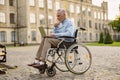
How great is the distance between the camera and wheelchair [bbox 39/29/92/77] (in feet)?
20.2

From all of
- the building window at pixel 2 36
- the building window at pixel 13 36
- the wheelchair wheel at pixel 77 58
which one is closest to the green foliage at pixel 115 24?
the building window at pixel 13 36

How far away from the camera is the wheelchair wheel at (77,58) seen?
20.4 ft

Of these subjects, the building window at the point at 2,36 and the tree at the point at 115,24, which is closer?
the building window at the point at 2,36

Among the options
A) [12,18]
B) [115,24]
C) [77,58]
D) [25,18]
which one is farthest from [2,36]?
[77,58]

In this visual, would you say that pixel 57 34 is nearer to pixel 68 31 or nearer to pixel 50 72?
pixel 68 31

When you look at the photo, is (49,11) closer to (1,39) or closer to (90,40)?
(1,39)

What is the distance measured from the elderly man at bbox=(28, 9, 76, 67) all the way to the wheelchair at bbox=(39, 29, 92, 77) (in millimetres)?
116

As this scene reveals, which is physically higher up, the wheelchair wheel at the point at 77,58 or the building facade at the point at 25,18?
the building facade at the point at 25,18

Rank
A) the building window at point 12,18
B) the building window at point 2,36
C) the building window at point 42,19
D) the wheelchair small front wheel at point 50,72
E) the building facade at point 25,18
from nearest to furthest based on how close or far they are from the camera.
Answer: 1. the wheelchair small front wheel at point 50,72
2. the building window at point 2,36
3. the building facade at point 25,18
4. the building window at point 12,18
5. the building window at point 42,19

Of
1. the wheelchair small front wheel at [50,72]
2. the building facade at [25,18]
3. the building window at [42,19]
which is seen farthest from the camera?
the building window at [42,19]

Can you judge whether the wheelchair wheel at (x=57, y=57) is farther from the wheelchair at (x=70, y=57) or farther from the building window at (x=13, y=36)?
the building window at (x=13, y=36)

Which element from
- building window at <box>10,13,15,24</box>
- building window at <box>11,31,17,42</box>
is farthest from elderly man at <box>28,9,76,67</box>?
building window at <box>10,13,15,24</box>

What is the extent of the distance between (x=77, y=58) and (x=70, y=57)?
27 centimetres

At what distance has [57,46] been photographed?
6.14 meters
